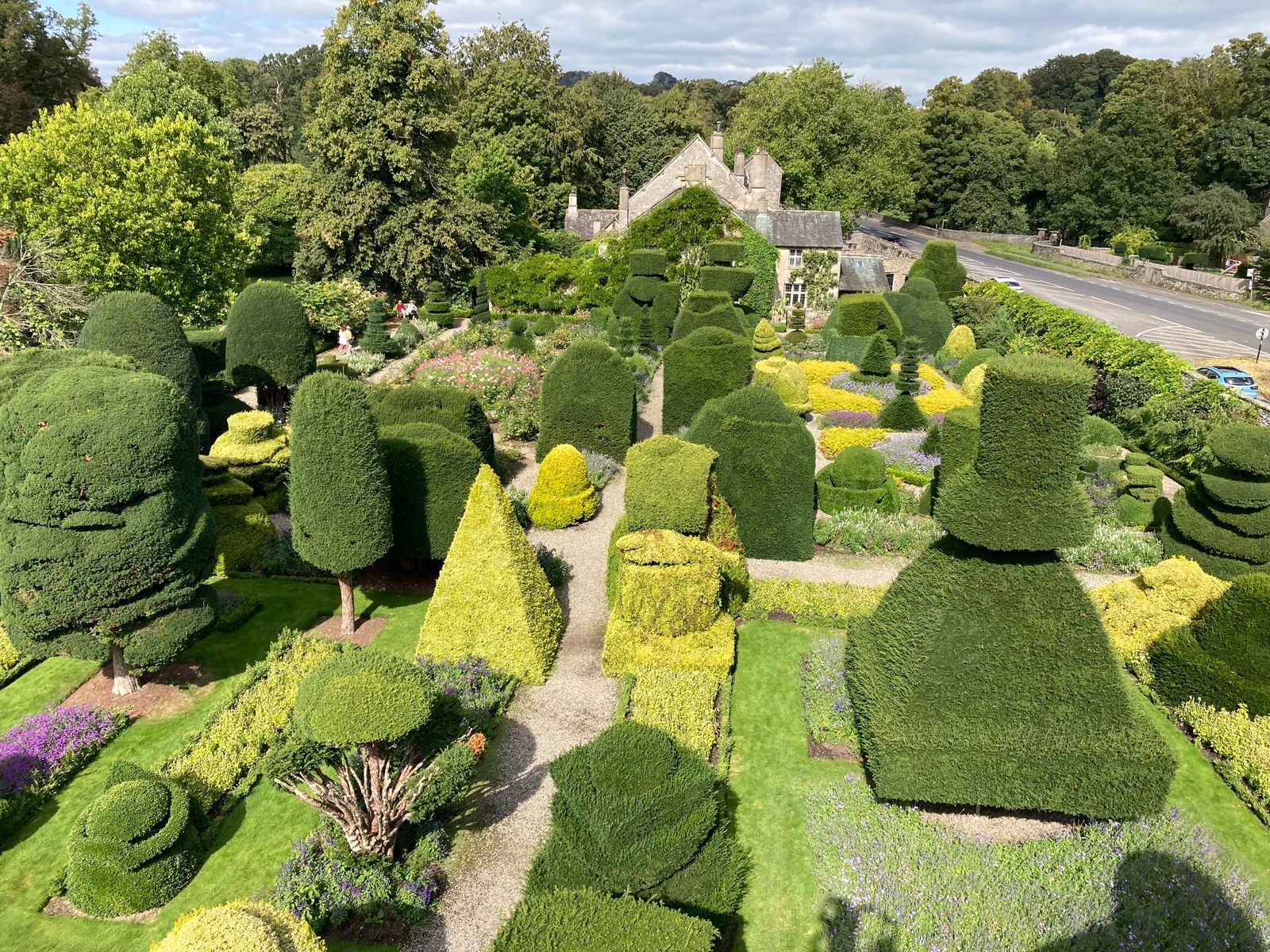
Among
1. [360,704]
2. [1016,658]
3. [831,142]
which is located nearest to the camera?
[360,704]

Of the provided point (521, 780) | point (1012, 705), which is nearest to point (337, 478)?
point (521, 780)

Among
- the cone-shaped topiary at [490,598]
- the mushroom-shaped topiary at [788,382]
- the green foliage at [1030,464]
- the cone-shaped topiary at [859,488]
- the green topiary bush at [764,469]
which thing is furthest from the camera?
the mushroom-shaped topiary at [788,382]

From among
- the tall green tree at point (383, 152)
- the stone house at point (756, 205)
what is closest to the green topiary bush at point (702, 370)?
the stone house at point (756, 205)

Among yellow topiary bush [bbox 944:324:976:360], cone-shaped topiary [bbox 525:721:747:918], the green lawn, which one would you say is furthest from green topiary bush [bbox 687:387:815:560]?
yellow topiary bush [bbox 944:324:976:360]

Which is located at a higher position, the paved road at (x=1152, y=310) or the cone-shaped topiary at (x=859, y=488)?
the paved road at (x=1152, y=310)

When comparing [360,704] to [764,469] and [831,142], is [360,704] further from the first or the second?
[831,142]

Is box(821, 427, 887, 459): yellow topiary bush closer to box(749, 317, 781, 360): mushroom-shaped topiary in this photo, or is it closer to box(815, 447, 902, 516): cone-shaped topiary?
box(815, 447, 902, 516): cone-shaped topiary

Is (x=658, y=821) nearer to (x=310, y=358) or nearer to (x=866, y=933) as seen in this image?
(x=866, y=933)

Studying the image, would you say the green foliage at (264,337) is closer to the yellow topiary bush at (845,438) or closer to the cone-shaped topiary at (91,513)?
the cone-shaped topiary at (91,513)
